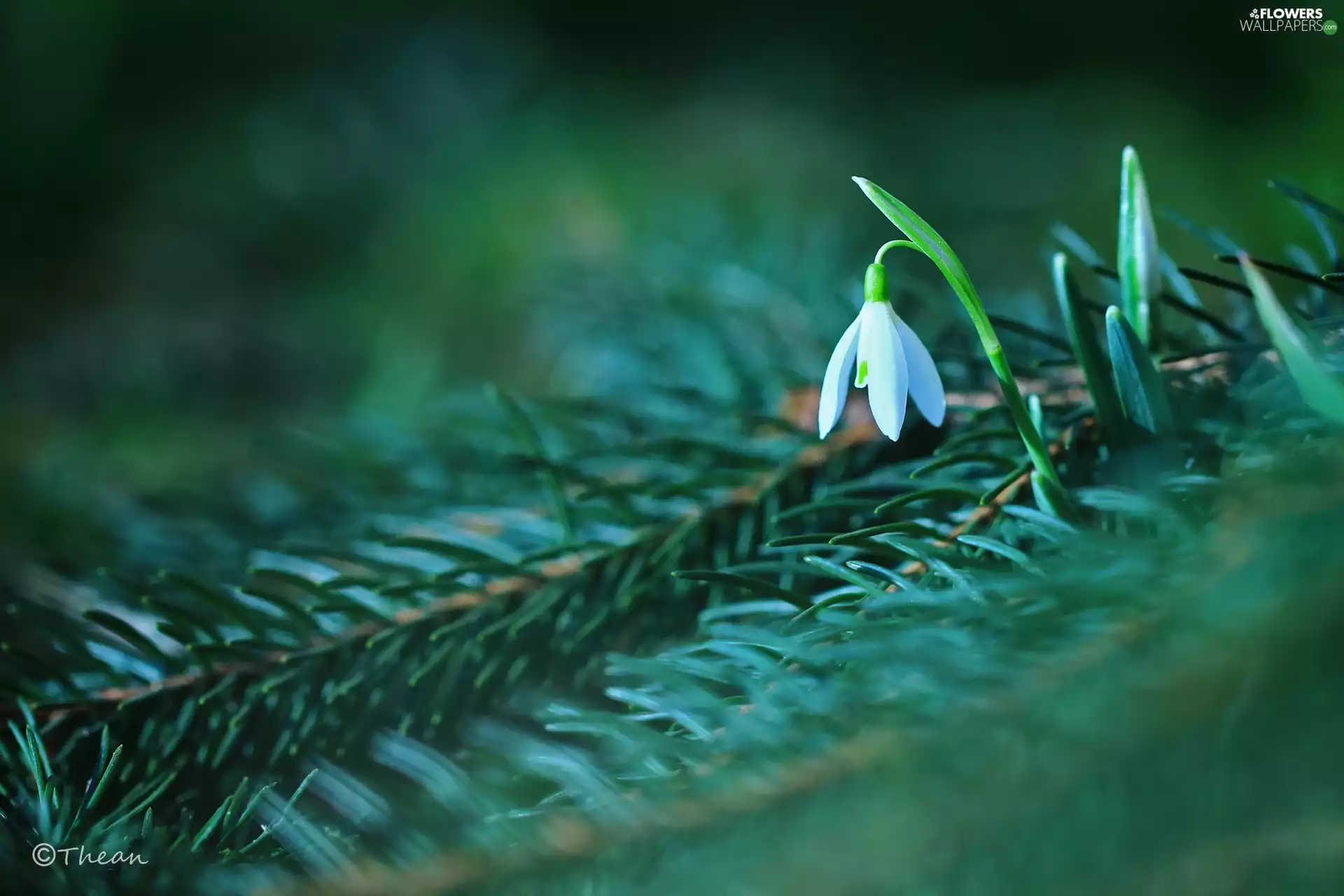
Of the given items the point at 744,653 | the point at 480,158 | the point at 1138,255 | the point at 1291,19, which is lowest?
the point at 744,653

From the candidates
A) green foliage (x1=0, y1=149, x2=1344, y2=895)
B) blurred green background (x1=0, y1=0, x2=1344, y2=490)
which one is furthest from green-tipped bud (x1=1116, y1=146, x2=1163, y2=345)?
blurred green background (x1=0, y1=0, x2=1344, y2=490)

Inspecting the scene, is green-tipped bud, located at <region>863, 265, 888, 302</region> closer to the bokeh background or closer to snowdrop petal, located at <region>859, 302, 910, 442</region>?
snowdrop petal, located at <region>859, 302, 910, 442</region>

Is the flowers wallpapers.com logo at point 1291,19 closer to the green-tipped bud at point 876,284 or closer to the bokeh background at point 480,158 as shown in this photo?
the bokeh background at point 480,158

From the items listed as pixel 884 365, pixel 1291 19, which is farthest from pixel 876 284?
pixel 1291 19

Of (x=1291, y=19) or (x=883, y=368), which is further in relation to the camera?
(x=1291, y=19)

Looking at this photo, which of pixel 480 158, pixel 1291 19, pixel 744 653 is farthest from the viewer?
pixel 480 158

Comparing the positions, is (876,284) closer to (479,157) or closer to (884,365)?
(884,365)

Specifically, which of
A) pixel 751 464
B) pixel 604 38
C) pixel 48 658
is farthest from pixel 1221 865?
pixel 604 38
